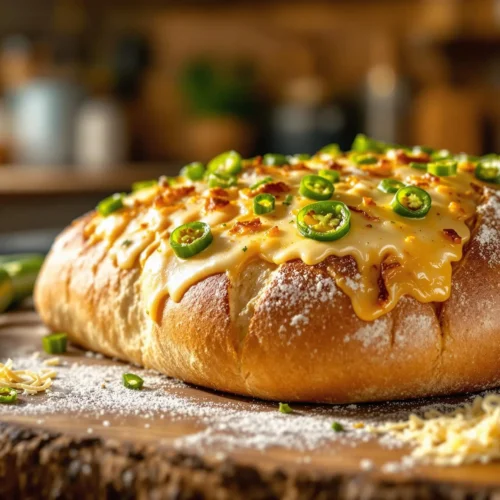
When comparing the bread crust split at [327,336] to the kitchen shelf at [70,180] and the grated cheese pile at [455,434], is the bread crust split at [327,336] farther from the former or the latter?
the kitchen shelf at [70,180]

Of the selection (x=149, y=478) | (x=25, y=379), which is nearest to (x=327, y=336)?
(x=149, y=478)

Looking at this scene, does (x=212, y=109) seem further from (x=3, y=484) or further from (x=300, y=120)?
(x=3, y=484)

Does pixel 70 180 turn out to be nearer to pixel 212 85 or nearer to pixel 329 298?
pixel 212 85

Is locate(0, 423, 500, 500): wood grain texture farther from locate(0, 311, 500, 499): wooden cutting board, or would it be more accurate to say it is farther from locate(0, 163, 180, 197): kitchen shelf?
locate(0, 163, 180, 197): kitchen shelf

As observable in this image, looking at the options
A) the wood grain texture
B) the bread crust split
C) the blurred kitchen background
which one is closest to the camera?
the wood grain texture

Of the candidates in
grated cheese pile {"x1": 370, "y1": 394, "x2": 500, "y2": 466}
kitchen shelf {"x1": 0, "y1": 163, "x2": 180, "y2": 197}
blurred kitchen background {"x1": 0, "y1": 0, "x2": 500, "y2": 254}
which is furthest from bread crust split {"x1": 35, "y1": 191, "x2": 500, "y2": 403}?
blurred kitchen background {"x1": 0, "y1": 0, "x2": 500, "y2": 254}

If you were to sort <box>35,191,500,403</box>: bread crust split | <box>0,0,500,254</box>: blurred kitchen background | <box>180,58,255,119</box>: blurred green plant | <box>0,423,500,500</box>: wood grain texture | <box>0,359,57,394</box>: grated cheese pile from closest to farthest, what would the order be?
<box>0,423,500,500</box>: wood grain texture
<box>35,191,500,403</box>: bread crust split
<box>0,359,57,394</box>: grated cheese pile
<box>0,0,500,254</box>: blurred kitchen background
<box>180,58,255,119</box>: blurred green plant
